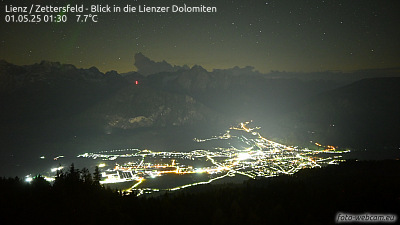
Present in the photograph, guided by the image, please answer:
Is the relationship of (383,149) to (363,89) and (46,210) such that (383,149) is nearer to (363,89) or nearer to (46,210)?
(363,89)

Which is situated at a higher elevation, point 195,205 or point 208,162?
point 208,162

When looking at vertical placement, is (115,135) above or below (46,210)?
above

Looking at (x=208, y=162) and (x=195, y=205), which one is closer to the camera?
(x=195, y=205)

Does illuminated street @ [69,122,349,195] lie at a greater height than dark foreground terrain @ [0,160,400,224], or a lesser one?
greater

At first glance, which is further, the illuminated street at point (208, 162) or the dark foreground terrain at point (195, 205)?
the illuminated street at point (208, 162)

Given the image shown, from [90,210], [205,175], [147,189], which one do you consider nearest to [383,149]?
[205,175]

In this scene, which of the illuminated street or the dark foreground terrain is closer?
the dark foreground terrain

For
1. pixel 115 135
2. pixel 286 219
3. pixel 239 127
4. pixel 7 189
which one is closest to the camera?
pixel 286 219

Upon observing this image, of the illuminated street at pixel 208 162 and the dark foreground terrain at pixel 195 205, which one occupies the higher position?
the illuminated street at pixel 208 162
